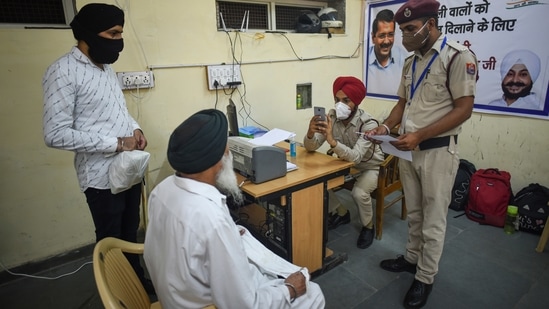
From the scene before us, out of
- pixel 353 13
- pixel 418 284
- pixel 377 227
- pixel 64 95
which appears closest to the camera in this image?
pixel 64 95

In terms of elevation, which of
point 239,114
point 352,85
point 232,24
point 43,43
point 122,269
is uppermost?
point 232,24

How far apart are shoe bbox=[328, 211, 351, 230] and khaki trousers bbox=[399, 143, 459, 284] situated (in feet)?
2.80

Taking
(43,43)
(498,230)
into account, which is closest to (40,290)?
(43,43)

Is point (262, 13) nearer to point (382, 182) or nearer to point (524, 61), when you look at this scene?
point (382, 182)

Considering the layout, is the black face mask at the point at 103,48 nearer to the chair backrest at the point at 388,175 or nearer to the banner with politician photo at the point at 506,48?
the chair backrest at the point at 388,175

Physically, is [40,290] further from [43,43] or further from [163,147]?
[43,43]

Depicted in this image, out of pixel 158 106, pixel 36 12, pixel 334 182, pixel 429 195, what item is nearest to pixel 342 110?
pixel 334 182

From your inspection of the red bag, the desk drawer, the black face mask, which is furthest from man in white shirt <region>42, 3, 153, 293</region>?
the red bag

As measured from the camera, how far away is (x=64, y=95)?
1388 mm

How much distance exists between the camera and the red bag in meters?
2.60

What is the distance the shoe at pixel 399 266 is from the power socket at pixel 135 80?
2.09 m

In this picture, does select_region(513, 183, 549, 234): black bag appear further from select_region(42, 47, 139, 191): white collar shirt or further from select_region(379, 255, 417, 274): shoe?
select_region(42, 47, 139, 191): white collar shirt

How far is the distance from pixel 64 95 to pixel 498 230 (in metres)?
3.08

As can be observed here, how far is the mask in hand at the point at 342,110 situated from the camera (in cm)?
223
